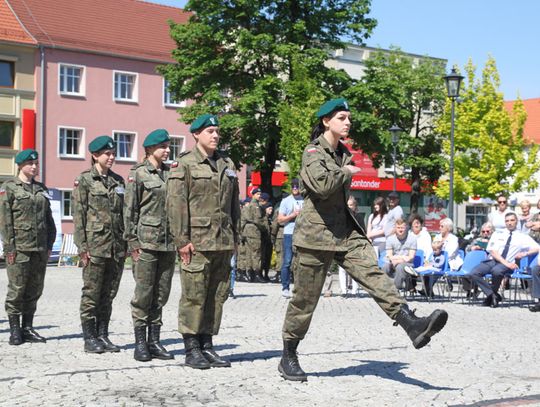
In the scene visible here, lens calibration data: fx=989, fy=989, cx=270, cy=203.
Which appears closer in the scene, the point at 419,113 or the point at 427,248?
the point at 427,248

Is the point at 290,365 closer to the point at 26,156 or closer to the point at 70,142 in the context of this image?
the point at 26,156

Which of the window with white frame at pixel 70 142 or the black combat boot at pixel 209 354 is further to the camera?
the window with white frame at pixel 70 142

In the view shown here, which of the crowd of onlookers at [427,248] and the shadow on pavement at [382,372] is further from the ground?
the crowd of onlookers at [427,248]

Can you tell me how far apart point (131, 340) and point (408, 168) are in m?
52.6

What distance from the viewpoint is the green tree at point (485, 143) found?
52.2 m

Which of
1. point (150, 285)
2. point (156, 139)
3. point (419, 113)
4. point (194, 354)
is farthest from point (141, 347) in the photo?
point (419, 113)

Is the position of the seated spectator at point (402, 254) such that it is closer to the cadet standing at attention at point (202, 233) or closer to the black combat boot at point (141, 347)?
the black combat boot at point (141, 347)

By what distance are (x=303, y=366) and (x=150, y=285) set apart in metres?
1.55

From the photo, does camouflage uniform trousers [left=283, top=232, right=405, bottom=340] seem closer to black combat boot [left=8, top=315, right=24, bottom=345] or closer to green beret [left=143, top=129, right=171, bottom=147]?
green beret [left=143, top=129, right=171, bottom=147]

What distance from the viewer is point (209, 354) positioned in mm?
8219

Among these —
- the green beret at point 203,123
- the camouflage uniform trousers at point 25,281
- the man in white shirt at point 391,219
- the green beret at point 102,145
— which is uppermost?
the green beret at point 203,123

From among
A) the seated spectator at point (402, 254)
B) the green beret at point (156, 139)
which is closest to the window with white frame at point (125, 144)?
the seated spectator at point (402, 254)

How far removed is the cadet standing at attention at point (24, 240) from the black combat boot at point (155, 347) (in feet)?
5.90

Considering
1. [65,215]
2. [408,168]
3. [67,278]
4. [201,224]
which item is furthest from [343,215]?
[408,168]
